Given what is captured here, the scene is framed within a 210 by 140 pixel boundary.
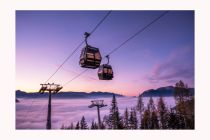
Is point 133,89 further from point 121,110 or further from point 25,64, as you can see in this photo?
point 25,64

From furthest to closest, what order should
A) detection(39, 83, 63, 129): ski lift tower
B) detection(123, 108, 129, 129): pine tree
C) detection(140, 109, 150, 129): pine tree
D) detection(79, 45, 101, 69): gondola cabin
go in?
detection(123, 108, 129, 129): pine tree → detection(140, 109, 150, 129): pine tree → detection(39, 83, 63, 129): ski lift tower → detection(79, 45, 101, 69): gondola cabin

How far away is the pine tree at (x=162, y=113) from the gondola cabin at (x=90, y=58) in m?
1.24

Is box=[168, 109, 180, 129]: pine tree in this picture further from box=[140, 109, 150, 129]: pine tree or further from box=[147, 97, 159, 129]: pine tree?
box=[140, 109, 150, 129]: pine tree

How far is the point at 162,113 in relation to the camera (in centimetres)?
476

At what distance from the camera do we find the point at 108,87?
451 centimetres

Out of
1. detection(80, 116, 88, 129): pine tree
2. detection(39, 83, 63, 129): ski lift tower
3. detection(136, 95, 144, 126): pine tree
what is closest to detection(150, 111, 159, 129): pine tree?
detection(136, 95, 144, 126): pine tree

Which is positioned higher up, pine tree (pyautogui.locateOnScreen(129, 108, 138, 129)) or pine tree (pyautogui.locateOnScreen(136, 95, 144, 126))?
pine tree (pyautogui.locateOnScreen(136, 95, 144, 126))

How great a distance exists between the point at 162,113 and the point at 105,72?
50.9 inches

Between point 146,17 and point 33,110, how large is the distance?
7.78 ft

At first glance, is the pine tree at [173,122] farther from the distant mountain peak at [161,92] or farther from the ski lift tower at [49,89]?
the ski lift tower at [49,89]

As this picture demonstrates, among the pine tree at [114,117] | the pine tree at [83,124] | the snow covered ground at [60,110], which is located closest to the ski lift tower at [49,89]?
the snow covered ground at [60,110]

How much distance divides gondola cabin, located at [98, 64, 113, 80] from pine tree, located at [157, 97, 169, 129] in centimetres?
91

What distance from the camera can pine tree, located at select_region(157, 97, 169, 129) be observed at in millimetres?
4367
